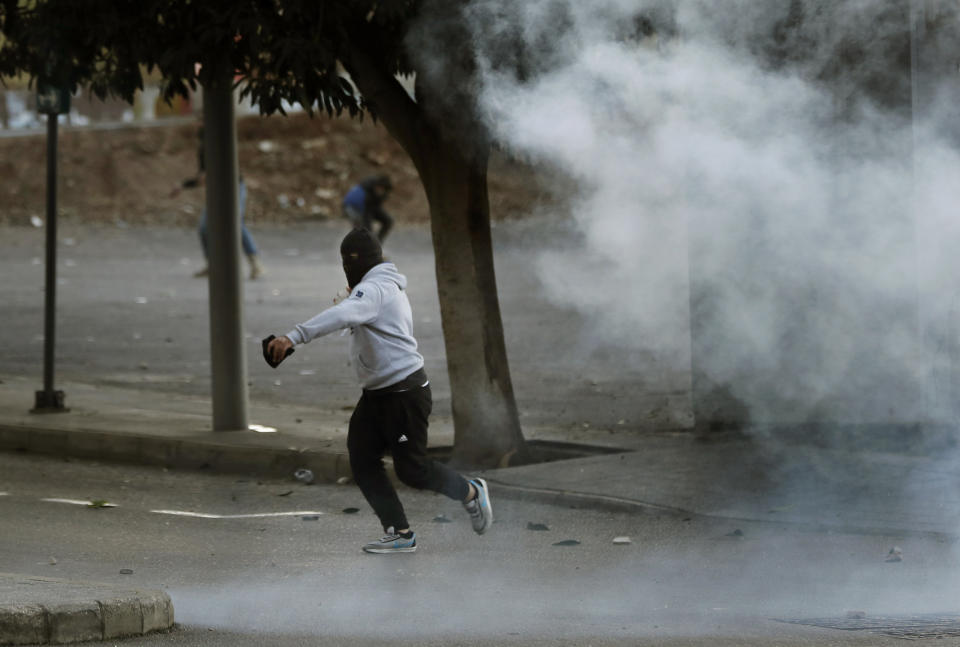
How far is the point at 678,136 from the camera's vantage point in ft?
29.8

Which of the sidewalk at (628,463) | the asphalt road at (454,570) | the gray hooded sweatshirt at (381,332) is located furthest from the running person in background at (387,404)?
the sidewalk at (628,463)

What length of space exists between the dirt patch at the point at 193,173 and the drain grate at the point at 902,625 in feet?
84.5

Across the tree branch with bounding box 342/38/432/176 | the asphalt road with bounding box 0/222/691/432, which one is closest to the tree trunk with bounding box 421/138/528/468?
the tree branch with bounding box 342/38/432/176

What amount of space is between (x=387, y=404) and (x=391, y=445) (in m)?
0.20

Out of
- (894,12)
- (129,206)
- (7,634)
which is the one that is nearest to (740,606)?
(7,634)

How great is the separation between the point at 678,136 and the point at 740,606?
3771mm

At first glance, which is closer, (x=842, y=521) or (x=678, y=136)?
(x=842, y=521)

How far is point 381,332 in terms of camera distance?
7.07 meters

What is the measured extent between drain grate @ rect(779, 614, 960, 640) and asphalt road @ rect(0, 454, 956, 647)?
92mm

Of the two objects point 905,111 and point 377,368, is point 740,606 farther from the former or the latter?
point 905,111

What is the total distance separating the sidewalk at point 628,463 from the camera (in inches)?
307

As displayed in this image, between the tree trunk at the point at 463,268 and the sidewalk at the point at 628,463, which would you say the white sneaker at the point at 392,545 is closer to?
the sidewalk at the point at 628,463

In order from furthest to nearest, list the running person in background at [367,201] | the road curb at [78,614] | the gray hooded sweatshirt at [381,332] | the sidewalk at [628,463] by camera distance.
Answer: the running person in background at [367,201] → the sidewalk at [628,463] → the gray hooded sweatshirt at [381,332] → the road curb at [78,614]

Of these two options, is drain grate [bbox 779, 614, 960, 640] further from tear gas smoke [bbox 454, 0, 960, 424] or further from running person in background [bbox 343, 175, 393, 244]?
running person in background [bbox 343, 175, 393, 244]
